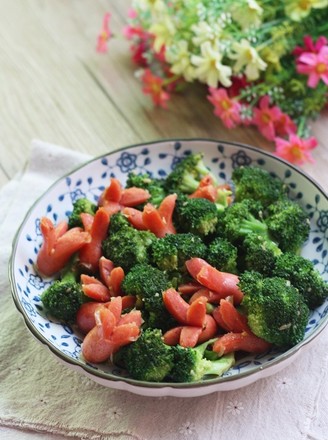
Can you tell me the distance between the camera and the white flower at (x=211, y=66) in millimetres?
2043

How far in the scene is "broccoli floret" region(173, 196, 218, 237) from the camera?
1.61 metres

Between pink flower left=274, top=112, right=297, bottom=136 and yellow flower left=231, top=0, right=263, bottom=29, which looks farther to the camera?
pink flower left=274, top=112, right=297, bottom=136

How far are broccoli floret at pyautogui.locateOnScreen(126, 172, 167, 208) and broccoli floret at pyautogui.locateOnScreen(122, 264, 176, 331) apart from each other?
29 centimetres

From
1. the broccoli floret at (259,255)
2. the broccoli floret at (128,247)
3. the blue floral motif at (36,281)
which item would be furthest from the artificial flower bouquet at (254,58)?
the blue floral motif at (36,281)

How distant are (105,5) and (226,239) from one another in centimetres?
156

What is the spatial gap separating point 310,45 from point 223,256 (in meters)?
0.95

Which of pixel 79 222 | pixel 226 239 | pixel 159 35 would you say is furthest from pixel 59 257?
pixel 159 35

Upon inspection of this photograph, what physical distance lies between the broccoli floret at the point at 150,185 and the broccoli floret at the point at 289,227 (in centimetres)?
29

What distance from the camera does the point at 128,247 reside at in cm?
155

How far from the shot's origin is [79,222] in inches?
66.7

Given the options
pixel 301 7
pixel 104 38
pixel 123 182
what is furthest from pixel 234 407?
pixel 104 38

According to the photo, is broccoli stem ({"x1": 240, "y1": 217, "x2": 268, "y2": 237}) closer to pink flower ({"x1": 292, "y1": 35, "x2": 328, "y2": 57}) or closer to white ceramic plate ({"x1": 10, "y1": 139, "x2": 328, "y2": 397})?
white ceramic plate ({"x1": 10, "y1": 139, "x2": 328, "y2": 397})

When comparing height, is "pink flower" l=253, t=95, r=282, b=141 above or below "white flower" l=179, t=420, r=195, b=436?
above

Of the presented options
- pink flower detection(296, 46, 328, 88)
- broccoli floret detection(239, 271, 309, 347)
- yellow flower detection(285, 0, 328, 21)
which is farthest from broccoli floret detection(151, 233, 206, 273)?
yellow flower detection(285, 0, 328, 21)
